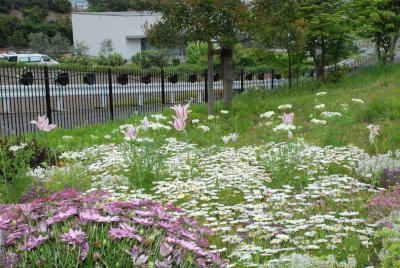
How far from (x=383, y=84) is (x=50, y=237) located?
12783mm

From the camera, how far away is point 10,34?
80.1 m

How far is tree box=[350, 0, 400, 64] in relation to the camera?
1759 centimetres

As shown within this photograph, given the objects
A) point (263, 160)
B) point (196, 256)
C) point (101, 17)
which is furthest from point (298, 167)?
point (101, 17)

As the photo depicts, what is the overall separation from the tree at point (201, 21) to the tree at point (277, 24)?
449 mm

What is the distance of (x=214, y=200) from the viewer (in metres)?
5.39

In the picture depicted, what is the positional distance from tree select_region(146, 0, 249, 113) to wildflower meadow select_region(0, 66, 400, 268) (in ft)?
7.46

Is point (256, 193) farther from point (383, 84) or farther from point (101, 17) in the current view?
point (101, 17)

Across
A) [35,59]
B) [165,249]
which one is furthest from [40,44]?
[165,249]

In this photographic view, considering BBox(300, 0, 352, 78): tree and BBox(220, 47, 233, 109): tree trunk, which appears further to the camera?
BBox(300, 0, 352, 78): tree

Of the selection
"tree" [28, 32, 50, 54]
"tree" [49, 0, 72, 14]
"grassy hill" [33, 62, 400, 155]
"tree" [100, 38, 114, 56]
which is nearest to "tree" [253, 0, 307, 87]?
"grassy hill" [33, 62, 400, 155]

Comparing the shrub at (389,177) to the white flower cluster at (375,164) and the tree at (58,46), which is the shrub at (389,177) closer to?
the white flower cluster at (375,164)

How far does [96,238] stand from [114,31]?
203 feet

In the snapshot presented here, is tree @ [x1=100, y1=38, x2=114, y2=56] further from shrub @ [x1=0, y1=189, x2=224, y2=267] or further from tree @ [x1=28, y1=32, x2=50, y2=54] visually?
shrub @ [x1=0, y1=189, x2=224, y2=267]

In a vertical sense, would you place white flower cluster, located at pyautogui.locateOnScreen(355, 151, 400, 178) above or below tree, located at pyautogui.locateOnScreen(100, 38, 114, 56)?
below
